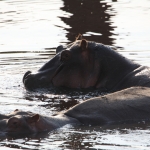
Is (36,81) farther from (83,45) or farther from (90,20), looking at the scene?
(90,20)

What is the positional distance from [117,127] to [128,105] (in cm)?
46

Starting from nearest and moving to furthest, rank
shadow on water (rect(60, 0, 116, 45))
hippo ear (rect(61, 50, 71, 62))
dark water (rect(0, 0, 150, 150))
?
1. dark water (rect(0, 0, 150, 150))
2. hippo ear (rect(61, 50, 71, 62))
3. shadow on water (rect(60, 0, 116, 45))

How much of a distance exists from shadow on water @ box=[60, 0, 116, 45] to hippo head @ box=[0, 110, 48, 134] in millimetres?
7174

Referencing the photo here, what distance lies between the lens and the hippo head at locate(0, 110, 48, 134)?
785 cm

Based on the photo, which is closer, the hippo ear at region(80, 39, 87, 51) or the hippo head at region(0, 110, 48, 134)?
the hippo head at region(0, 110, 48, 134)

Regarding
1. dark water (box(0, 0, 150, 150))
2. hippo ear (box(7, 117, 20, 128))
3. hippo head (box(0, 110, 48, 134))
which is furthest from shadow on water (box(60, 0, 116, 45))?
hippo ear (box(7, 117, 20, 128))

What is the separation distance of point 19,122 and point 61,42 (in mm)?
7518

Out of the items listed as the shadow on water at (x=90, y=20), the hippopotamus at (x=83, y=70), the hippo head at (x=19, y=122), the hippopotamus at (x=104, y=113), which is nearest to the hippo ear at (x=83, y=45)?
the hippopotamus at (x=83, y=70)

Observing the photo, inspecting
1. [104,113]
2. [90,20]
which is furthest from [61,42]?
[104,113]

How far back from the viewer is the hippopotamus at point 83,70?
11055mm

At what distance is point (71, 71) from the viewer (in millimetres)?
11062

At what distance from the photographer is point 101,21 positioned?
18.1 metres

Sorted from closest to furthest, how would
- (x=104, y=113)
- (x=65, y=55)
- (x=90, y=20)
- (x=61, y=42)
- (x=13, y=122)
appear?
(x=13, y=122) → (x=104, y=113) → (x=65, y=55) → (x=61, y=42) → (x=90, y=20)

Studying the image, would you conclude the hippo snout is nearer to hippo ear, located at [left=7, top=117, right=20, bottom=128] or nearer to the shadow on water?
hippo ear, located at [left=7, top=117, right=20, bottom=128]
